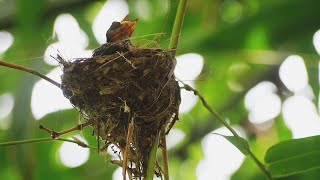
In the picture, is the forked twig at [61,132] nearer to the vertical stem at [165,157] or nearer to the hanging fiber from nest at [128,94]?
the hanging fiber from nest at [128,94]

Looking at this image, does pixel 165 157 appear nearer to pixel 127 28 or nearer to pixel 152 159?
pixel 152 159

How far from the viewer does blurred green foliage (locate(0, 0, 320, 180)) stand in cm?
138

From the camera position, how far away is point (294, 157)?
5.12 ft

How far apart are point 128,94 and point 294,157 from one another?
0.46 metres

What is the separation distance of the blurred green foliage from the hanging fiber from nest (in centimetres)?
10

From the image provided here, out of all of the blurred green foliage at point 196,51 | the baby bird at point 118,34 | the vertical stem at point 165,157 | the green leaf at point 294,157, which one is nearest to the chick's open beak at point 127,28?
the baby bird at point 118,34

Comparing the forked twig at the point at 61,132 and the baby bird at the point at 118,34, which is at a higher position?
the baby bird at the point at 118,34

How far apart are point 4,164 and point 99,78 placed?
2.03ft

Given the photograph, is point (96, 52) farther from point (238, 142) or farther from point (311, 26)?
point (311, 26)

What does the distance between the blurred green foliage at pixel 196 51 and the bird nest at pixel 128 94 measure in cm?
10

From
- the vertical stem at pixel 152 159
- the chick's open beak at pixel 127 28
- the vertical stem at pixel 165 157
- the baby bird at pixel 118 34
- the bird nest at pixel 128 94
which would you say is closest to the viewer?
the vertical stem at pixel 152 159

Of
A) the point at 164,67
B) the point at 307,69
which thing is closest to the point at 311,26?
the point at 164,67

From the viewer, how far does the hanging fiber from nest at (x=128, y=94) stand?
1585 mm

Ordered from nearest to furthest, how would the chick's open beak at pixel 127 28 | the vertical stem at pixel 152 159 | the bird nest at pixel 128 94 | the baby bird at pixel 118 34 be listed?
the vertical stem at pixel 152 159 < the bird nest at pixel 128 94 < the baby bird at pixel 118 34 < the chick's open beak at pixel 127 28
